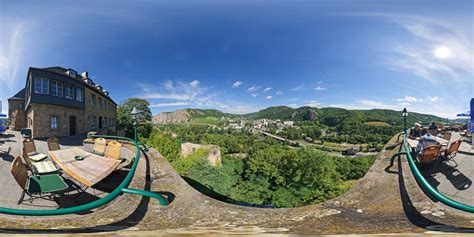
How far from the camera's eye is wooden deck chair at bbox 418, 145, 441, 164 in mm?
2479

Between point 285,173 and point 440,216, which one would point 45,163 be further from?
point 285,173

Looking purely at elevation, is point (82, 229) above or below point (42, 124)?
below

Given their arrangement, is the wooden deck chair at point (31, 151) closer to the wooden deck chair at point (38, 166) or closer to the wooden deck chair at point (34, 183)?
the wooden deck chair at point (38, 166)

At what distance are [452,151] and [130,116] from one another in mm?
5128

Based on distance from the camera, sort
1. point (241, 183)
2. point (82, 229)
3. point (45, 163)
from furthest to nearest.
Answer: point (241, 183) < point (45, 163) < point (82, 229)

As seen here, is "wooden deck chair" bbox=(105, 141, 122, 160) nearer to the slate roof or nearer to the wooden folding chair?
the slate roof

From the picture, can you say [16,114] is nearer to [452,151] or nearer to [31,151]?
[31,151]

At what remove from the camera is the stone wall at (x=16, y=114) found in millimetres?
2592

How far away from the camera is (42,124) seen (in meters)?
2.68

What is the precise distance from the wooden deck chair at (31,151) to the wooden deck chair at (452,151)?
5551mm

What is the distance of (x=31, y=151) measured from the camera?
2570mm

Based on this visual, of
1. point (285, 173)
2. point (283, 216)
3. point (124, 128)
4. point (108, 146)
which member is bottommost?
point (285, 173)

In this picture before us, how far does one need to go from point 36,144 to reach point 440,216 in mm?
5526

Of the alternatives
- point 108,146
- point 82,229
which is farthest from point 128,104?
point 82,229
